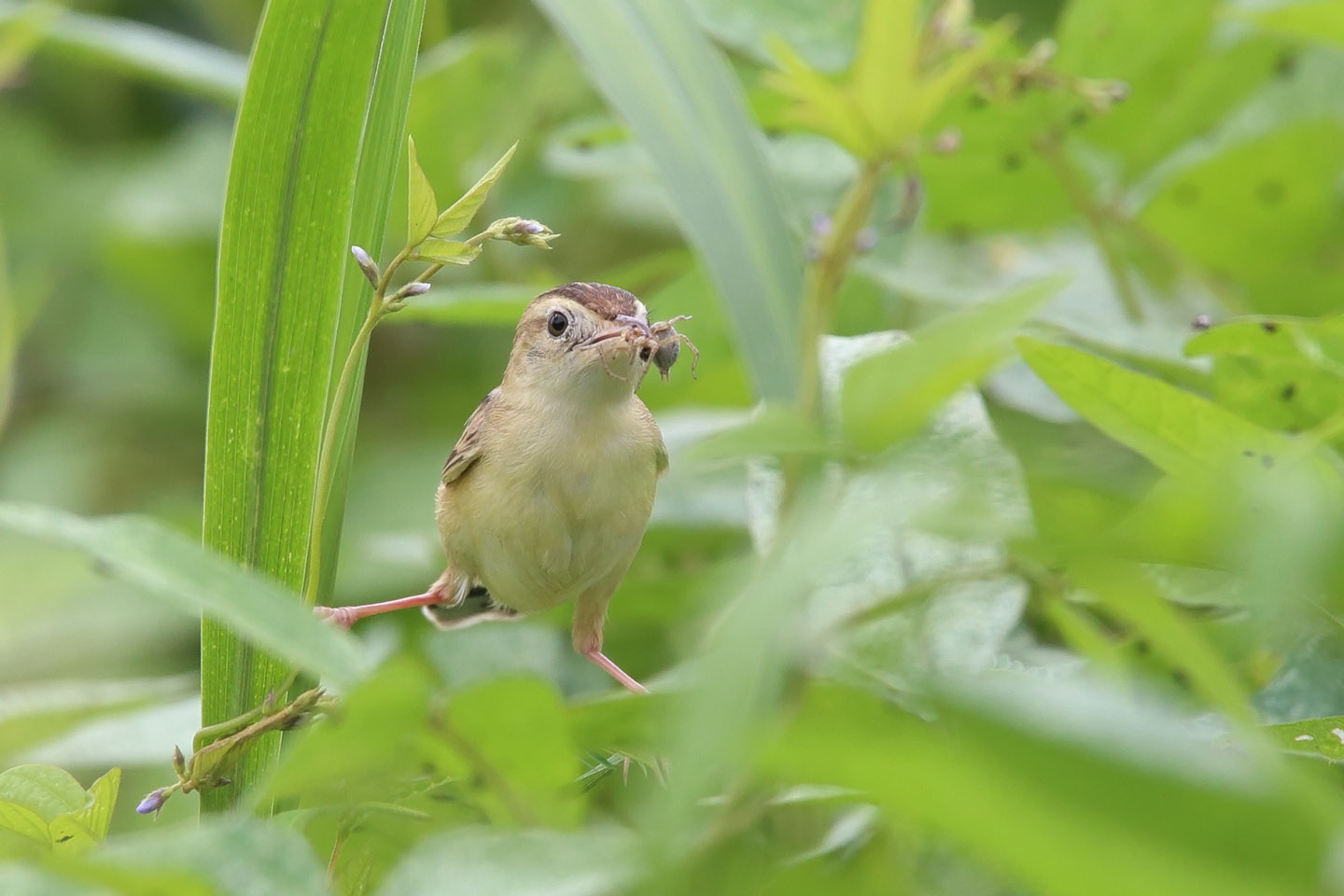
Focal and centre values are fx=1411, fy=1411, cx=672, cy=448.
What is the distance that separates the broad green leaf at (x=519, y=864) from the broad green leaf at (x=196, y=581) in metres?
0.10

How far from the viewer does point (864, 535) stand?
27.4 inches

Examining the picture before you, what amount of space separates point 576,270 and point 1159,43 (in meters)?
1.82

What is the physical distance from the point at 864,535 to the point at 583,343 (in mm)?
1025

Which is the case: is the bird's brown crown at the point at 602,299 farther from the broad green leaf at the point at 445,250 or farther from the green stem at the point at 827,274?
the green stem at the point at 827,274

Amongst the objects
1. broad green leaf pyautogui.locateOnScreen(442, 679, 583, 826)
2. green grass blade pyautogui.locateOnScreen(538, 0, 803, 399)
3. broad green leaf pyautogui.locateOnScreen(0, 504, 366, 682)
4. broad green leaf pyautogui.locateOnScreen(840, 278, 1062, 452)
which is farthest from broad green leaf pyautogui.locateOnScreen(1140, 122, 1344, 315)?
broad green leaf pyautogui.locateOnScreen(0, 504, 366, 682)

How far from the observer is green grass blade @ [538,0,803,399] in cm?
90

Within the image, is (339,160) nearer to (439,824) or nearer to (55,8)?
(439,824)

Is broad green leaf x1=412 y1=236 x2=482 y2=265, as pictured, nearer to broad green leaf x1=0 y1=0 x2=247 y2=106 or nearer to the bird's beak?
the bird's beak

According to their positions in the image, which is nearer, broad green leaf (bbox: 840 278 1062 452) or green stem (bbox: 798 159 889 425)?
broad green leaf (bbox: 840 278 1062 452)

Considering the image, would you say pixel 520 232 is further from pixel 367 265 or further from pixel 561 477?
pixel 561 477

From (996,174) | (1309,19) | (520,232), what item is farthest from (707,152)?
(996,174)

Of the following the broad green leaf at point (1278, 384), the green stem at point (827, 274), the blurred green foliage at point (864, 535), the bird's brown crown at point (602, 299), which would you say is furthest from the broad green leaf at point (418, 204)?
the broad green leaf at point (1278, 384)

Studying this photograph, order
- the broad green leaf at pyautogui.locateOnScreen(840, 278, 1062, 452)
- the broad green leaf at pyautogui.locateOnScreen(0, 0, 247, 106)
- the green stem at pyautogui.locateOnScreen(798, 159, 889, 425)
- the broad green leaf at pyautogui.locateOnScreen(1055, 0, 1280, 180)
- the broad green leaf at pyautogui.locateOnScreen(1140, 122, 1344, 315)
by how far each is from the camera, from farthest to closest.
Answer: the broad green leaf at pyautogui.locateOnScreen(0, 0, 247, 106), the broad green leaf at pyautogui.locateOnScreen(1140, 122, 1344, 315), the broad green leaf at pyautogui.locateOnScreen(1055, 0, 1280, 180), the green stem at pyautogui.locateOnScreen(798, 159, 889, 425), the broad green leaf at pyautogui.locateOnScreen(840, 278, 1062, 452)

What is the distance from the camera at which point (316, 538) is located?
1135mm
